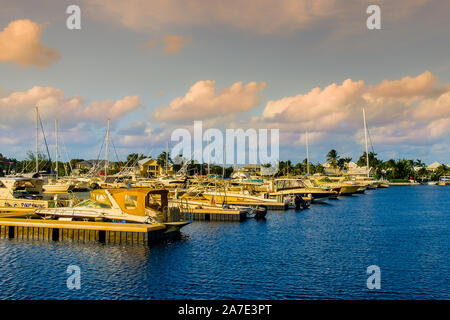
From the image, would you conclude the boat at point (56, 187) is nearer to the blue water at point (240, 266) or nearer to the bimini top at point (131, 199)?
the blue water at point (240, 266)

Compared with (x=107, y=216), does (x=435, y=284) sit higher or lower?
lower

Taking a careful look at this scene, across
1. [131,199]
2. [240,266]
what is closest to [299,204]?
[131,199]

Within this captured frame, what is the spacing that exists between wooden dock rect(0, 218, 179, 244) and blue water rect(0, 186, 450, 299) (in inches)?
53.4

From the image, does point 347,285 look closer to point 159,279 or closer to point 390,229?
point 159,279

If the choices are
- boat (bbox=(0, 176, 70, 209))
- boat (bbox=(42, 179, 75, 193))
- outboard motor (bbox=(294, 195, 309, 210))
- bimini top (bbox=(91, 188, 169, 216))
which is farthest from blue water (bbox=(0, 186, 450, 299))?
boat (bbox=(42, 179, 75, 193))

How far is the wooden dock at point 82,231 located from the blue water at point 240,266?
4.45 ft

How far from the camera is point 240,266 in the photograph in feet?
95.0

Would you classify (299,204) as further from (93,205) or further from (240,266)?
(240,266)

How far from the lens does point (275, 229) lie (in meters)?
47.8

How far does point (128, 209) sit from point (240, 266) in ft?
48.1

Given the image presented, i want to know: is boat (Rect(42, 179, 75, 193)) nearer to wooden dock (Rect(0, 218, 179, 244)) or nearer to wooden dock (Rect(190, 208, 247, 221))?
wooden dock (Rect(190, 208, 247, 221))
